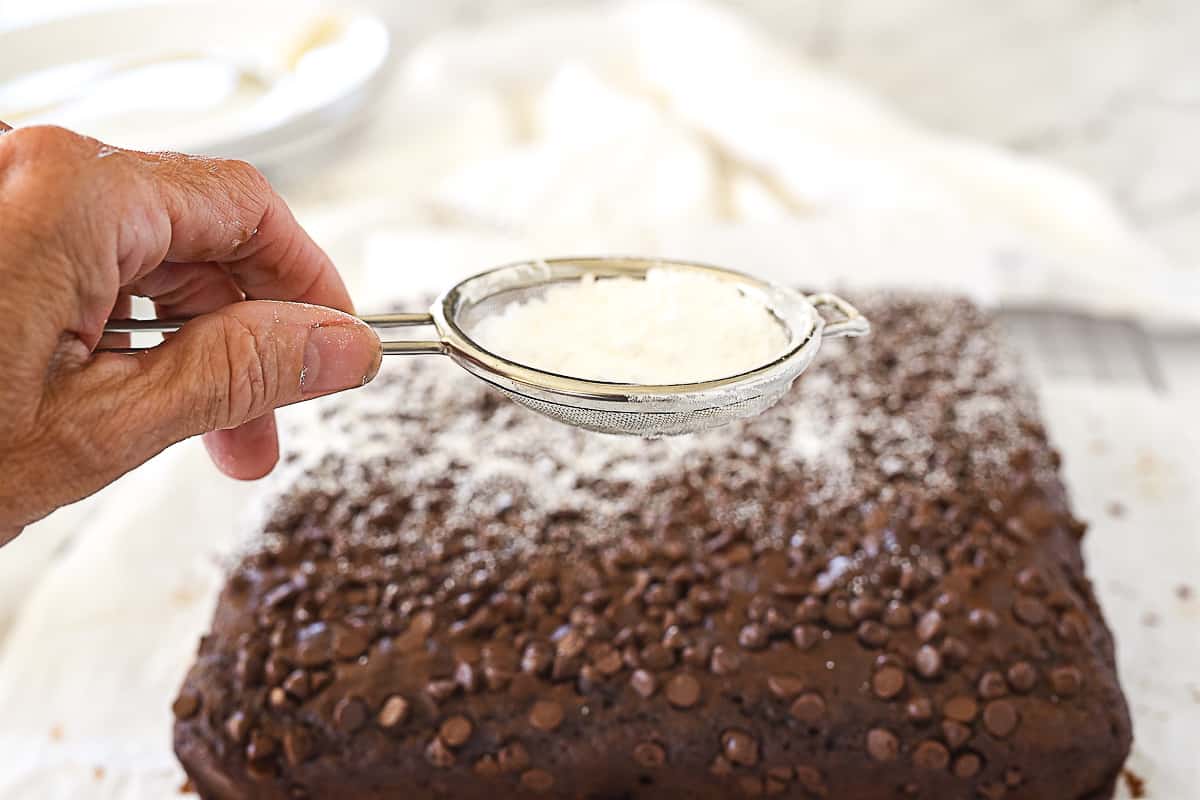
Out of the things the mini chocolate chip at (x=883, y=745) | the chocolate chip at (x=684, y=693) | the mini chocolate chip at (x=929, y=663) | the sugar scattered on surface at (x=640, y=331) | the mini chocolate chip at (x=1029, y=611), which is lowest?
the mini chocolate chip at (x=883, y=745)

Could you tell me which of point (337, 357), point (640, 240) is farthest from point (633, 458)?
point (640, 240)

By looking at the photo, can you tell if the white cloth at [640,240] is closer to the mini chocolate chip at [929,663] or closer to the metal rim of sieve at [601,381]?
the mini chocolate chip at [929,663]

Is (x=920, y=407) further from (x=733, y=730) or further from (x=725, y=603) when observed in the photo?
(x=733, y=730)

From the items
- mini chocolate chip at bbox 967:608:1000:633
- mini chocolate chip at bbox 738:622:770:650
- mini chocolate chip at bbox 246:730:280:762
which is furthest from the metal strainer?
mini chocolate chip at bbox 246:730:280:762

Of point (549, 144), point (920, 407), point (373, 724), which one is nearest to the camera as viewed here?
point (373, 724)

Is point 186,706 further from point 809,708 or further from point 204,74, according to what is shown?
point 204,74

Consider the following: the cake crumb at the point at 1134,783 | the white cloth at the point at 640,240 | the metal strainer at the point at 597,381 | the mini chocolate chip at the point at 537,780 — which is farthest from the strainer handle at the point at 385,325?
the cake crumb at the point at 1134,783

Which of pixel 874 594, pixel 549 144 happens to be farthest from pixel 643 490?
pixel 549 144
